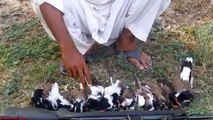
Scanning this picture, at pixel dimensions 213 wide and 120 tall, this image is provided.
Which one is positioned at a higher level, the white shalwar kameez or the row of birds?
the white shalwar kameez

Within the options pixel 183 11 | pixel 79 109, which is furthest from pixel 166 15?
pixel 79 109

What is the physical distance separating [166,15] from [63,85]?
133 cm

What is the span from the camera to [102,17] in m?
3.35

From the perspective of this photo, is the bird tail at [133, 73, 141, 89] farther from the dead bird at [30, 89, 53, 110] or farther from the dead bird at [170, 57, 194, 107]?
the dead bird at [30, 89, 53, 110]

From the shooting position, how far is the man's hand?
326 cm

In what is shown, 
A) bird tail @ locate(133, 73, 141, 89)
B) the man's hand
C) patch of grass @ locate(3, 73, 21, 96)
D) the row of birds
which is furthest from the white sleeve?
bird tail @ locate(133, 73, 141, 89)

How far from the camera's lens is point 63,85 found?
348 centimetres

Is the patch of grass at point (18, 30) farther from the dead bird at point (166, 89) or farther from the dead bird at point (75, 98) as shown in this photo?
the dead bird at point (166, 89)

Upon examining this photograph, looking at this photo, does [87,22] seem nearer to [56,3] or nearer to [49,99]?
[56,3]

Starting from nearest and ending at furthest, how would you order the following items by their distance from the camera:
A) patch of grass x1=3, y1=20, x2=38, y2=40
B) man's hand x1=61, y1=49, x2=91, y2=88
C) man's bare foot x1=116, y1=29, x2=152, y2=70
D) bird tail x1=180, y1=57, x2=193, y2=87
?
man's hand x1=61, y1=49, x2=91, y2=88
bird tail x1=180, y1=57, x2=193, y2=87
man's bare foot x1=116, y1=29, x2=152, y2=70
patch of grass x1=3, y1=20, x2=38, y2=40

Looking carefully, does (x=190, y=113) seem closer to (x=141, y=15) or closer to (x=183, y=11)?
(x=141, y=15)

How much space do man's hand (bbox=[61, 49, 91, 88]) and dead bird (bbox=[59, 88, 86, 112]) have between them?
0.34 ft

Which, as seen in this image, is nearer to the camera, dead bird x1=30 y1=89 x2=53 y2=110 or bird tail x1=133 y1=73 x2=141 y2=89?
dead bird x1=30 y1=89 x2=53 y2=110

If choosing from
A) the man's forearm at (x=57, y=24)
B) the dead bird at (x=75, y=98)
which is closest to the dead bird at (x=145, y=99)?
the dead bird at (x=75, y=98)
